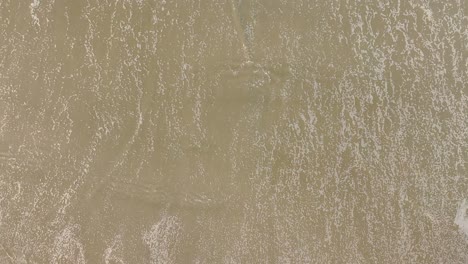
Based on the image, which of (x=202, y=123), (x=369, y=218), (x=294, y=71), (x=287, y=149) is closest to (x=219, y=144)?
(x=202, y=123)

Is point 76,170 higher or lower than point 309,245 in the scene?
higher

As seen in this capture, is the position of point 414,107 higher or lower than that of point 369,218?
higher

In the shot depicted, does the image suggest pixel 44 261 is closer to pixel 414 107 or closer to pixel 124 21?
pixel 124 21

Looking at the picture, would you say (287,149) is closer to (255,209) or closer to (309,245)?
(255,209)

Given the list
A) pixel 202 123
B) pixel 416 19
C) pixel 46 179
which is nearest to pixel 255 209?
pixel 202 123

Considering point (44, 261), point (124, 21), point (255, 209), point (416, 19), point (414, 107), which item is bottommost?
point (44, 261)

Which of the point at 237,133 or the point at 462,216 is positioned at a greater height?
the point at 237,133
